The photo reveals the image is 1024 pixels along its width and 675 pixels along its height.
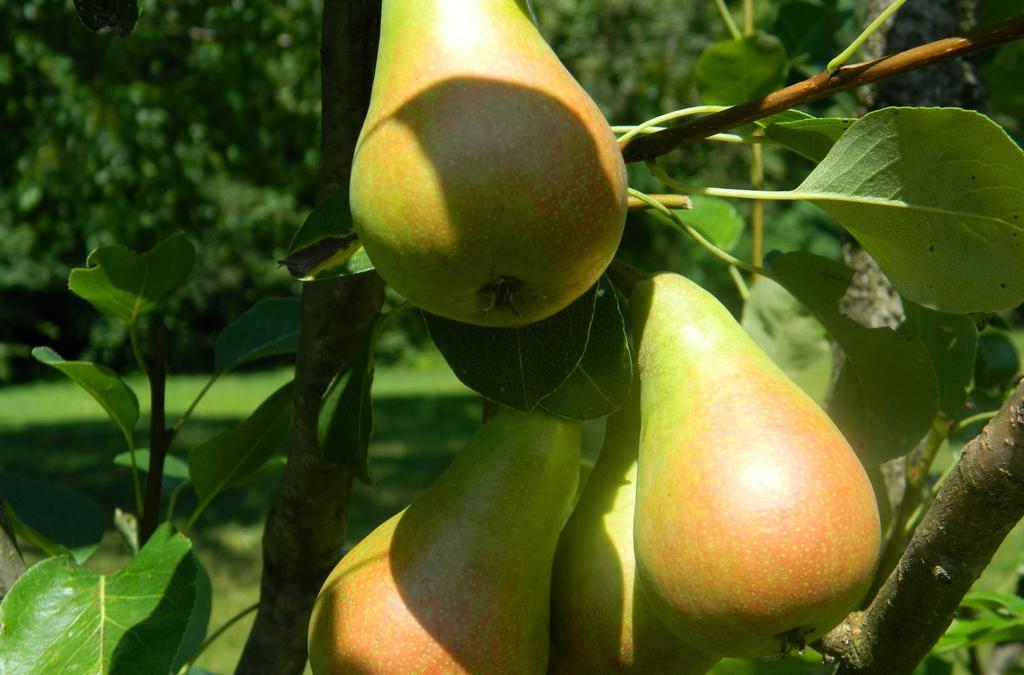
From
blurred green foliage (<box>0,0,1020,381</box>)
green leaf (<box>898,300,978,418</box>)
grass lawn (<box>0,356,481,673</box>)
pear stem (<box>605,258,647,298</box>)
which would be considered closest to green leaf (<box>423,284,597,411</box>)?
pear stem (<box>605,258,647,298</box>)

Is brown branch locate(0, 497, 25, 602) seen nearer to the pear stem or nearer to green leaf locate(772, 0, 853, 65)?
the pear stem

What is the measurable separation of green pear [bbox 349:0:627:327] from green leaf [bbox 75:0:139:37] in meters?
0.34

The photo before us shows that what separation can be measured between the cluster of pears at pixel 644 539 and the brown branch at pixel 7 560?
0.30m

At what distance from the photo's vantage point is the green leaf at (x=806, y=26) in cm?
151

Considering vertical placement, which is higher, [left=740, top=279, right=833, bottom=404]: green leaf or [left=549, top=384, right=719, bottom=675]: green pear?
[left=549, top=384, right=719, bottom=675]: green pear

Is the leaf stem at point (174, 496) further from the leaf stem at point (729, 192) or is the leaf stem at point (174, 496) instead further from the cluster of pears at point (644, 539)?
the leaf stem at point (729, 192)

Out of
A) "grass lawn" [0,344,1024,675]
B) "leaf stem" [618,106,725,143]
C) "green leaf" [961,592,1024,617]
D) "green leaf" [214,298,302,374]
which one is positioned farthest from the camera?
"grass lawn" [0,344,1024,675]

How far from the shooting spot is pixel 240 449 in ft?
3.64

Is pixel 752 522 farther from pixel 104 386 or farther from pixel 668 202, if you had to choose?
pixel 104 386

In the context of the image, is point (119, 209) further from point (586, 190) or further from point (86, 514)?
point (586, 190)

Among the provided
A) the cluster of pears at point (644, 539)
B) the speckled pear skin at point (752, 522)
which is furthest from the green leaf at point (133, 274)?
the speckled pear skin at point (752, 522)

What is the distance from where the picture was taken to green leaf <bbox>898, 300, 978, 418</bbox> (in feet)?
3.40

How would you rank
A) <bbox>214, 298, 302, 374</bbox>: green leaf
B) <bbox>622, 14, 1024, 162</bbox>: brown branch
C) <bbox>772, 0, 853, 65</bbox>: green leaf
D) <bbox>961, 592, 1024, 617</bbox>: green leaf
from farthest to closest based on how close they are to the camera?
<bbox>772, 0, 853, 65</bbox>: green leaf
<bbox>214, 298, 302, 374</bbox>: green leaf
<bbox>961, 592, 1024, 617</bbox>: green leaf
<bbox>622, 14, 1024, 162</bbox>: brown branch

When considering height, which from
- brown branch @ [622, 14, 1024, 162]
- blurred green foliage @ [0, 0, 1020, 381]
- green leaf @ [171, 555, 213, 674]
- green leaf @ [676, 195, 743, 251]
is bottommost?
blurred green foliage @ [0, 0, 1020, 381]
